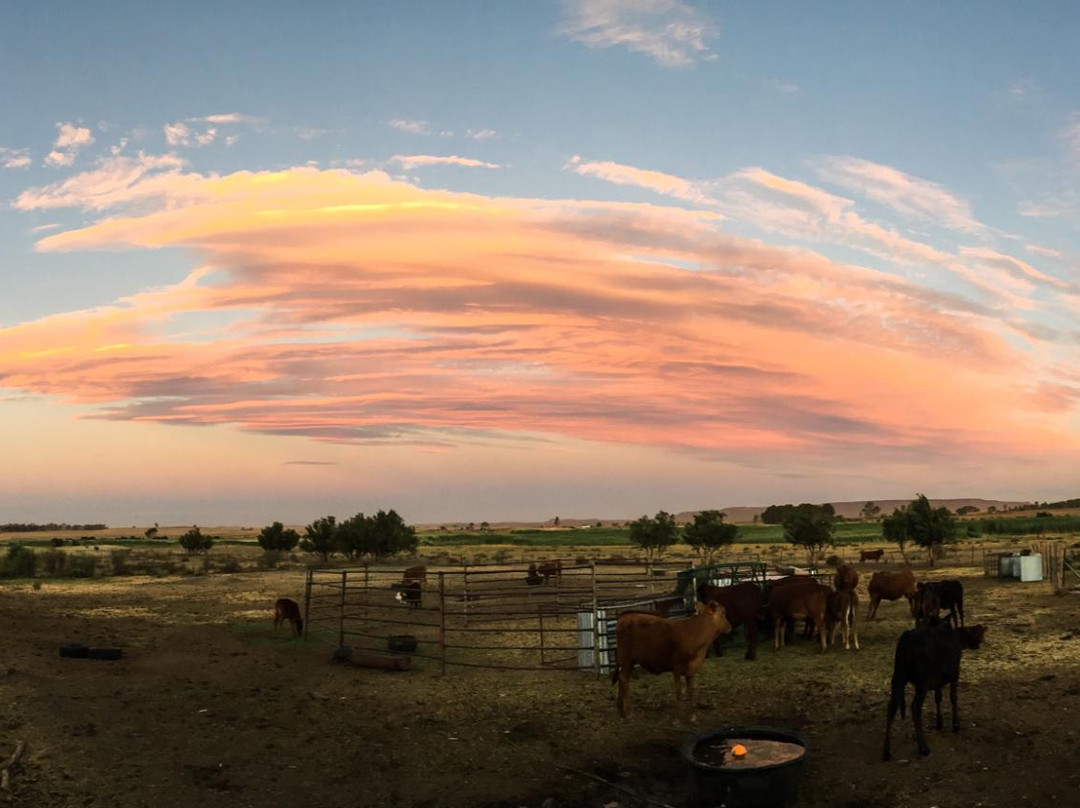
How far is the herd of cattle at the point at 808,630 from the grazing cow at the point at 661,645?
1 centimetres

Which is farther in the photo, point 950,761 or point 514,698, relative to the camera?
point 514,698

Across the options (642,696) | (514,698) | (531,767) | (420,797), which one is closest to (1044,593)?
(642,696)

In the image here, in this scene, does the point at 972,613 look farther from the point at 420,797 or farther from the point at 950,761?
the point at 420,797

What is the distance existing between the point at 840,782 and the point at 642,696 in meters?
4.39

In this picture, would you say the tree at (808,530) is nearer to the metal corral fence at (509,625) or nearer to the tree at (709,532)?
the tree at (709,532)

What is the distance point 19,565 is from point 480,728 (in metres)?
39.4

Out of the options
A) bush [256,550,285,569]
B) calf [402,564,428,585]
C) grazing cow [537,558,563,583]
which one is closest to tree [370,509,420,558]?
bush [256,550,285,569]

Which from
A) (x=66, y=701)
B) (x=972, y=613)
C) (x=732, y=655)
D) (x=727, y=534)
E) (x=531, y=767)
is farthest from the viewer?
(x=727, y=534)

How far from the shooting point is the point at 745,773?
9.04 meters

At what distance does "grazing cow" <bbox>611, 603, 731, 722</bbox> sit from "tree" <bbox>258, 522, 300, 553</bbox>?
1922 inches

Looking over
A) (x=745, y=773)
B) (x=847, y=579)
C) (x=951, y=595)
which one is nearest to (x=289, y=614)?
(x=847, y=579)

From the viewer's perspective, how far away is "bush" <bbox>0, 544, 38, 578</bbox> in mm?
41656

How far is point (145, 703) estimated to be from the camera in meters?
13.3

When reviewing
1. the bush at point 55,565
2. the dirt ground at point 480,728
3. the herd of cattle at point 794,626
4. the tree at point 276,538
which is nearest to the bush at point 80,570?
the bush at point 55,565
